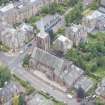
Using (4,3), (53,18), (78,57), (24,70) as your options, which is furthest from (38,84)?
(4,3)

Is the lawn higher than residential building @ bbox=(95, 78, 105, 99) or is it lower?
higher

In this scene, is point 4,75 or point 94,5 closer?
point 4,75

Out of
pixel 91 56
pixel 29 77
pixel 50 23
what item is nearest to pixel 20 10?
pixel 50 23

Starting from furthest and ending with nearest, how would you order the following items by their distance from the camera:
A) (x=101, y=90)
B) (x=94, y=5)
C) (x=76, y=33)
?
1. (x=94, y=5)
2. (x=76, y=33)
3. (x=101, y=90)

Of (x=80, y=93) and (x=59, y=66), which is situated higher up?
(x=59, y=66)

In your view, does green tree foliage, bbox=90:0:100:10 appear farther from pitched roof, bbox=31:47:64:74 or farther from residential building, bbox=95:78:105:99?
residential building, bbox=95:78:105:99

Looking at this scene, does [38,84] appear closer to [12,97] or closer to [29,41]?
[12,97]

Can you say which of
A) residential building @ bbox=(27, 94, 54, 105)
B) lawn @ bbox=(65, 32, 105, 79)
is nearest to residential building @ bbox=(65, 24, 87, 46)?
lawn @ bbox=(65, 32, 105, 79)

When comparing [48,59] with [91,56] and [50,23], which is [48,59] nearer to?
[91,56]
